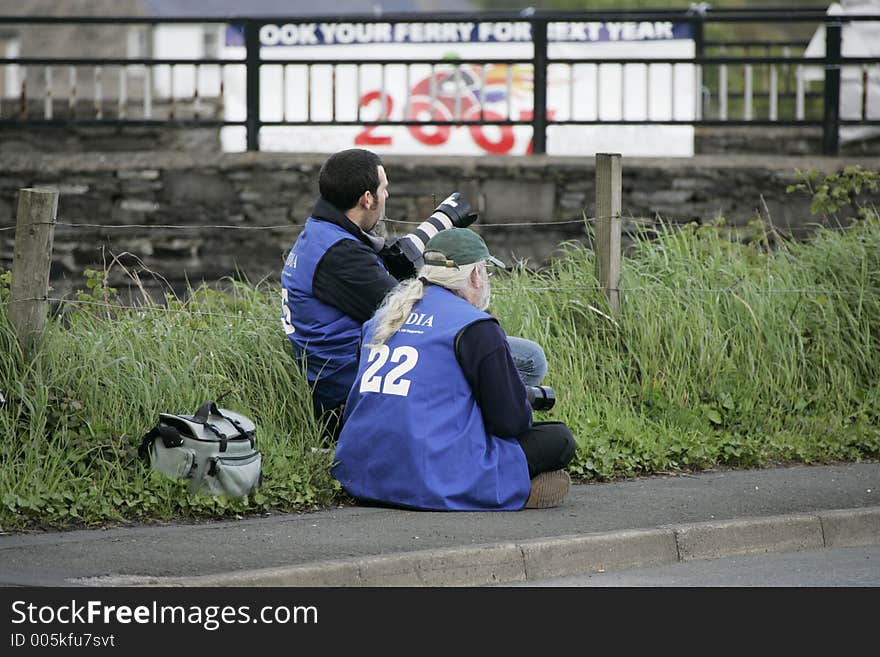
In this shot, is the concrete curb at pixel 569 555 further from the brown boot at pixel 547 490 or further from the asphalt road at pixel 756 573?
the brown boot at pixel 547 490

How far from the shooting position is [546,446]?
21.0ft

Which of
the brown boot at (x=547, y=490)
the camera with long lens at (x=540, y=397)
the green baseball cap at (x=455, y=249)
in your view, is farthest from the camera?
the camera with long lens at (x=540, y=397)

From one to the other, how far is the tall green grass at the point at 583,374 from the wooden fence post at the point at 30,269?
8 centimetres

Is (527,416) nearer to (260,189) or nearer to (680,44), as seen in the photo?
(260,189)

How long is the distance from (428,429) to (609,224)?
2875 mm

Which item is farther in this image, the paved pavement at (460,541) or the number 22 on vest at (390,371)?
the number 22 on vest at (390,371)

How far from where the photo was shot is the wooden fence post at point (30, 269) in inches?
276

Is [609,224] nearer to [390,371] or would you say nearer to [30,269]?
[390,371]

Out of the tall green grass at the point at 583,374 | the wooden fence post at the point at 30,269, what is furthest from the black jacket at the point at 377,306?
the wooden fence post at the point at 30,269

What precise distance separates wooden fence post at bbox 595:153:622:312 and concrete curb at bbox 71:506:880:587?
247 centimetres

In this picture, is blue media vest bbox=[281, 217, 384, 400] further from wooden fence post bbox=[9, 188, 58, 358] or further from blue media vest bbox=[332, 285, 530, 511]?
wooden fence post bbox=[9, 188, 58, 358]

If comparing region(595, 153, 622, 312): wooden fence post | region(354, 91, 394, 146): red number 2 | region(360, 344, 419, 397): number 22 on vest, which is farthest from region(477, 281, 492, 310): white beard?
region(354, 91, 394, 146): red number 2

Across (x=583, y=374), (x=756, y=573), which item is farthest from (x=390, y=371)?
(x=583, y=374)

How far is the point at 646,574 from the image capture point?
583 cm
